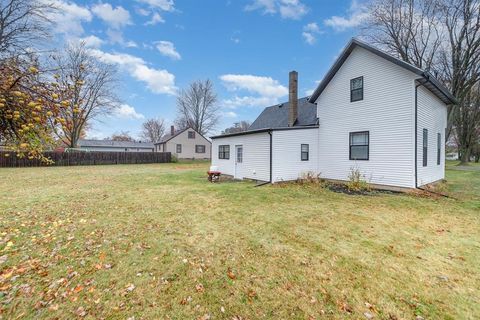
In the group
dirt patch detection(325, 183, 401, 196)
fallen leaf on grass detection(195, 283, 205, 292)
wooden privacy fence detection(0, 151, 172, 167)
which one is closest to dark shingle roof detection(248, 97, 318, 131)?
dirt patch detection(325, 183, 401, 196)

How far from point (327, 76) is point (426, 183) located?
6.83m

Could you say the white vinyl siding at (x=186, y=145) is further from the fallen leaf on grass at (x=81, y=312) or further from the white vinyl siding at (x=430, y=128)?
the fallen leaf on grass at (x=81, y=312)

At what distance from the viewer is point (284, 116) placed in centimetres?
1603

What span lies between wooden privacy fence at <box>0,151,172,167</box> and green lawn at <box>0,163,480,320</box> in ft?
63.8

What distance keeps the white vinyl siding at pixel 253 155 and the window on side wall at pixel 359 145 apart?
13.4 feet

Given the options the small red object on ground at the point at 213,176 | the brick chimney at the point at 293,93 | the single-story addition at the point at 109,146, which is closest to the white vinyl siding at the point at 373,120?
the brick chimney at the point at 293,93

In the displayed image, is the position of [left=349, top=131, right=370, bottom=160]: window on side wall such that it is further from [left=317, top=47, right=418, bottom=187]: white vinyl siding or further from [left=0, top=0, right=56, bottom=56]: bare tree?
[left=0, top=0, right=56, bottom=56]: bare tree

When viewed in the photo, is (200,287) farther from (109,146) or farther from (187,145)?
(109,146)

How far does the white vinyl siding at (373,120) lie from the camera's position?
8.84m

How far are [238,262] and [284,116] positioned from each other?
1386 cm

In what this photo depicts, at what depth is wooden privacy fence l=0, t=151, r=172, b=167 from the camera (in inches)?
784

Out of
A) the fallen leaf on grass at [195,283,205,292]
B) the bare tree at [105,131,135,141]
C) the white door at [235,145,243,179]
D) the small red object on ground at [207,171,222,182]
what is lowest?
the fallen leaf on grass at [195,283,205,292]

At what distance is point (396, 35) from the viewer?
17516 millimetres

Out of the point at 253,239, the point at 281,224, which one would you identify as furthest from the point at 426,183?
the point at 253,239
